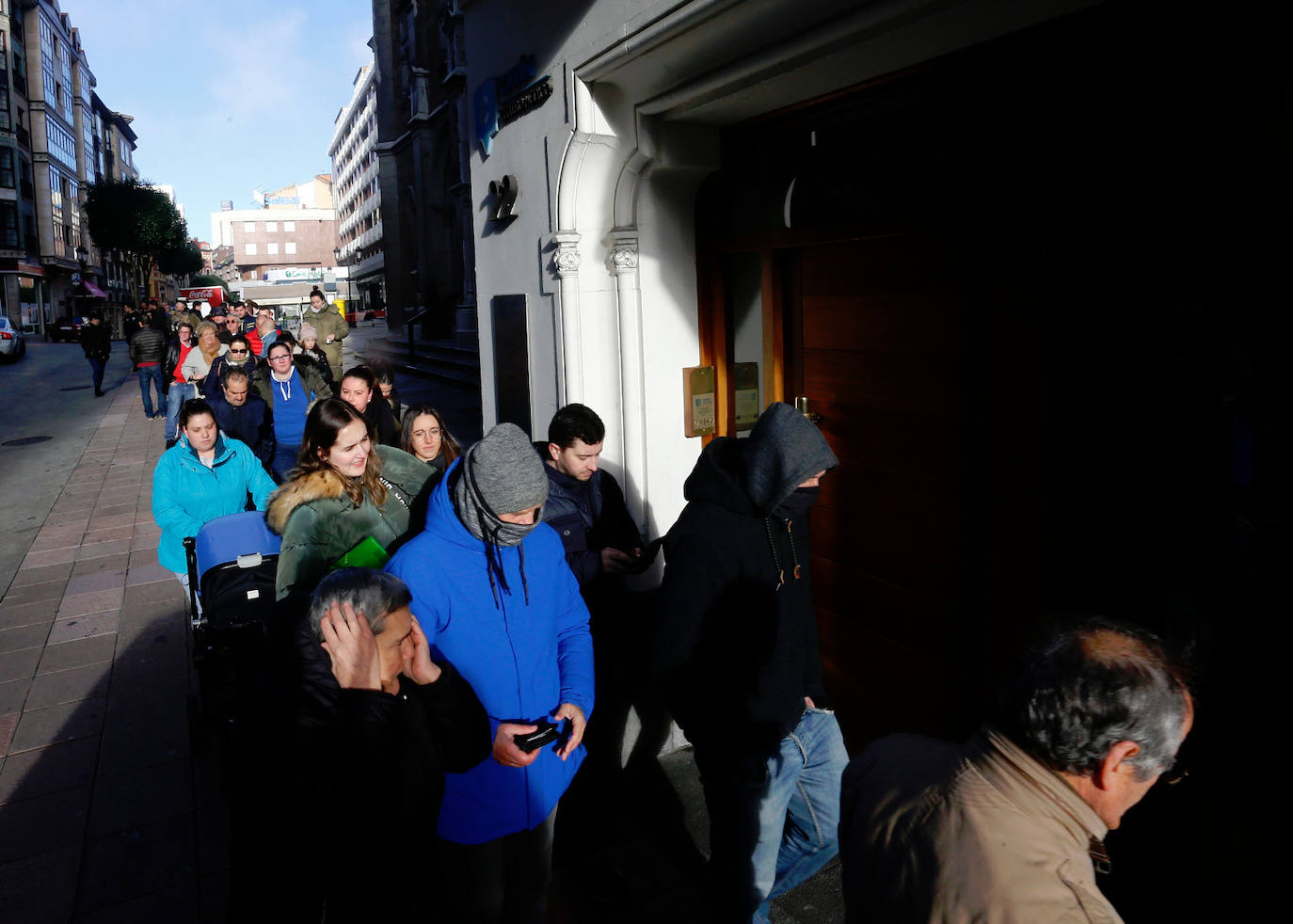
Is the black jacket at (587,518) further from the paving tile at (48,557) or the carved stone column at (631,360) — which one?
the paving tile at (48,557)

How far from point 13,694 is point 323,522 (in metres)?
3.49

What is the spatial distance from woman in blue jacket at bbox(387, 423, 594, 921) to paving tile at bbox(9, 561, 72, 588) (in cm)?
685

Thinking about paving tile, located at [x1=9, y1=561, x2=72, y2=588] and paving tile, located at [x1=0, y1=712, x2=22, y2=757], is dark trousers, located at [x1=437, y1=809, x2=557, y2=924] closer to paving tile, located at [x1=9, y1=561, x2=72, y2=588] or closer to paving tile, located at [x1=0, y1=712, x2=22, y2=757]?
paving tile, located at [x1=0, y1=712, x2=22, y2=757]

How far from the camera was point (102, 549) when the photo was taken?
8.90 metres

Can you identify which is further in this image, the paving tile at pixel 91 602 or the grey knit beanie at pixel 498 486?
the paving tile at pixel 91 602

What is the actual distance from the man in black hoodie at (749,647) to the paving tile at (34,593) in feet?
22.0

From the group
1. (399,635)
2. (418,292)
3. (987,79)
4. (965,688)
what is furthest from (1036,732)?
(418,292)

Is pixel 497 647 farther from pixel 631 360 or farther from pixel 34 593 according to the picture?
pixel 34 593

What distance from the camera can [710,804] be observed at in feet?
10.0

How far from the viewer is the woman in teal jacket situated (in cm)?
512

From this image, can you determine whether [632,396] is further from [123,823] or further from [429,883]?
[123,823]

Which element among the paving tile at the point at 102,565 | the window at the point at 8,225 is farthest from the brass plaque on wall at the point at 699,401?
the window at the point at 8,225

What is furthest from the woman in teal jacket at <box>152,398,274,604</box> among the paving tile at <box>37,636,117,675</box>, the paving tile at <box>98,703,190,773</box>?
the paving tile at <box>37,636,117,675</box>

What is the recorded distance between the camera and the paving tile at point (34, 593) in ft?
24.5
